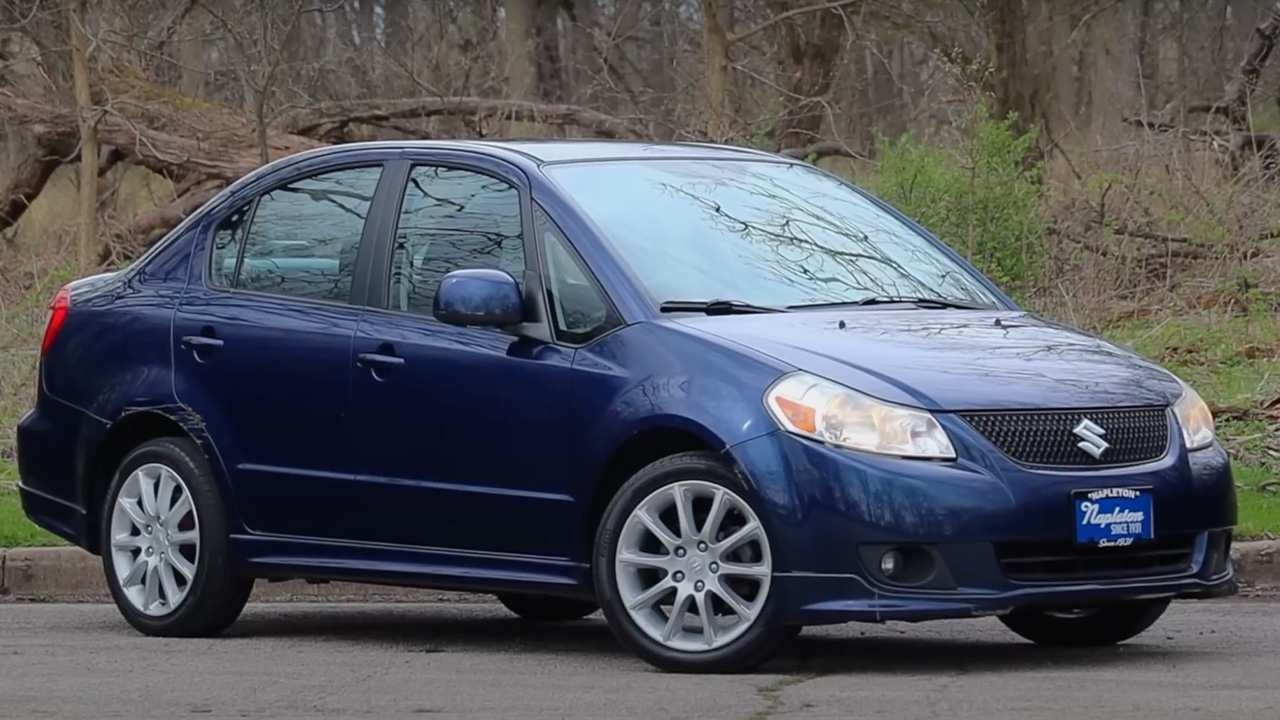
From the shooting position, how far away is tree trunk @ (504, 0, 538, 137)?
28031 millimetres

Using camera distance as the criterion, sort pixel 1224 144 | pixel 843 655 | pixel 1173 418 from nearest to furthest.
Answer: pixel 1173 418 → pixel 843 655 → pixel 1224 144

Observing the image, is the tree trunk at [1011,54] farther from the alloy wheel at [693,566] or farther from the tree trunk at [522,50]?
the alloy wheel at [693,566]

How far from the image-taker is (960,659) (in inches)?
297

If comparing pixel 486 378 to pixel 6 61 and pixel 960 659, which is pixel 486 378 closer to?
pixel 960 659

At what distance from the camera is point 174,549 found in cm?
855

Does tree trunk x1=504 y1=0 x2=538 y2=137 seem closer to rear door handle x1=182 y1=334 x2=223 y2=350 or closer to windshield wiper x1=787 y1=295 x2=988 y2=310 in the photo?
rear door handle x1=182 y1=334 x2=223 y2=350

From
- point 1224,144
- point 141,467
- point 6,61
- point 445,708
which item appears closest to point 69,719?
point 445,708

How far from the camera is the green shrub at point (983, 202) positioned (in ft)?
50.9

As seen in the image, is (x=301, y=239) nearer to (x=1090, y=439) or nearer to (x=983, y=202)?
(x=1090, y=439)

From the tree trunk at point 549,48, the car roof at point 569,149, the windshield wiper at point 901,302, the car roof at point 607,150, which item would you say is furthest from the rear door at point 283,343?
the tree trunk at point 549,48

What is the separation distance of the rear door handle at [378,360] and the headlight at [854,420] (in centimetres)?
154

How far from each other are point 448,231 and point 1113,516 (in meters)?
2.52

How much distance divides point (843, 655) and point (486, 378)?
1.45 meters

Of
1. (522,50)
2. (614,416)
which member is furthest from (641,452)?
(522,50)
